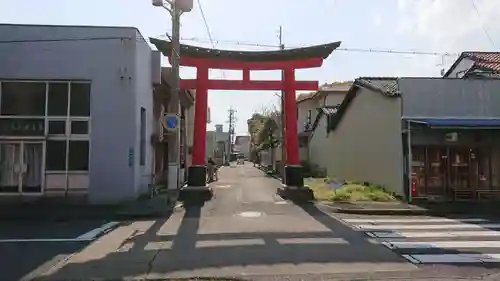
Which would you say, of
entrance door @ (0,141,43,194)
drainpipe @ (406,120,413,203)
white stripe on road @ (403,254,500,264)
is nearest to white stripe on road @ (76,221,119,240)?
entrance door @ (0,141,43,194)

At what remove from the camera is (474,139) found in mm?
20469

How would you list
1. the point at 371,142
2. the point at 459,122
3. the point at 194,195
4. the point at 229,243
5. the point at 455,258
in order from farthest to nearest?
1. the point at 371,142
2. the point at 194,195
3. the point at 459,122
4. the point at 229,243
5. the point at 455,258

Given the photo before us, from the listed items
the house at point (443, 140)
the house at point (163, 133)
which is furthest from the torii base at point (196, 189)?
A: the house at point (443, 140)

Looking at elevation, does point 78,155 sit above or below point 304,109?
below

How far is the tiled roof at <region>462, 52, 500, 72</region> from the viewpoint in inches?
1093

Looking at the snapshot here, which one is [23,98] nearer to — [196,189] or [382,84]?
[196,189]

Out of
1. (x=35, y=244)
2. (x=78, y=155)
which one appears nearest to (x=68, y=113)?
(x=78, y=155)

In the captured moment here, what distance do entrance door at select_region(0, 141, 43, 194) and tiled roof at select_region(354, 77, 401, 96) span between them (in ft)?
46.9

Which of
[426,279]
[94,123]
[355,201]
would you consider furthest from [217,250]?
[355,201]

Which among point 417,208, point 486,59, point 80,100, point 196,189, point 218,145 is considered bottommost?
point 417,208

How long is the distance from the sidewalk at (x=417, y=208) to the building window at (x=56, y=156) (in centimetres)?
1012

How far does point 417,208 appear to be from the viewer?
59.8 ft

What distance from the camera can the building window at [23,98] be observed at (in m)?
18.1

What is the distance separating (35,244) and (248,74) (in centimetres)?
1289
